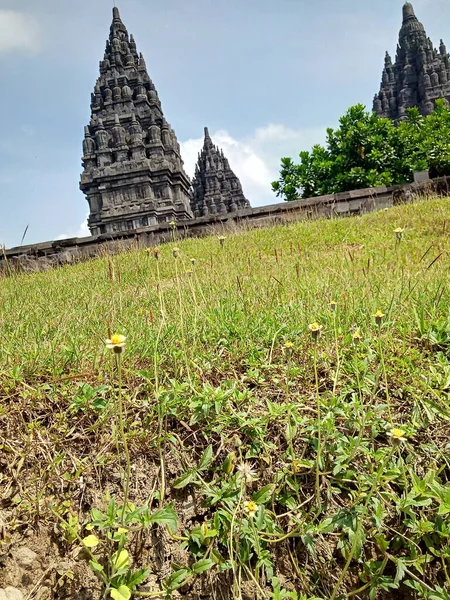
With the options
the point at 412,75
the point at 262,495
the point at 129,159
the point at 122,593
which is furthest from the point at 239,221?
the point at 412,75

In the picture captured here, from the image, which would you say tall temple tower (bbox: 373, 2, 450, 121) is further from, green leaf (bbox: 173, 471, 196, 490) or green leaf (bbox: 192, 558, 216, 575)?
green leaf (bbox: 192, 558, 216, 575)

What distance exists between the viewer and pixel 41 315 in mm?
2865

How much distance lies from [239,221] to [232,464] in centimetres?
840

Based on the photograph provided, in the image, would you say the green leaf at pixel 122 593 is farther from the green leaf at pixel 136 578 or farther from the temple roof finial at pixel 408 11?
the temple roof finial at pixel 408 11

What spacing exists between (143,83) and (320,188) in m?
13.4

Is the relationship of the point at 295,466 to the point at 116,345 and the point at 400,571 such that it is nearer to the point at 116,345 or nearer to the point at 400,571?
the point at 400,571

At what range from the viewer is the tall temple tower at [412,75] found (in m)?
26.0

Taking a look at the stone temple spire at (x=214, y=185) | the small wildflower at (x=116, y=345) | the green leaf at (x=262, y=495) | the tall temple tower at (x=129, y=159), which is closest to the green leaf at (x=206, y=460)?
the green leaf at (x=262, y=495)

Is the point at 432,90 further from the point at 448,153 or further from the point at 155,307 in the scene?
the point at 155,307

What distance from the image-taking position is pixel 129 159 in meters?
21.5

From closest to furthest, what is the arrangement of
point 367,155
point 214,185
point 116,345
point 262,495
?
point 116,345 < point 262,495 < point 367,155 < point 214,185

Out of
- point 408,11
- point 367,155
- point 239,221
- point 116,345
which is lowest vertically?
point 116,345

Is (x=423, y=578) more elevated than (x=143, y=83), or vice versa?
(x=143, y=83)

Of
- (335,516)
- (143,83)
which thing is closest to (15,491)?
(335,516)
